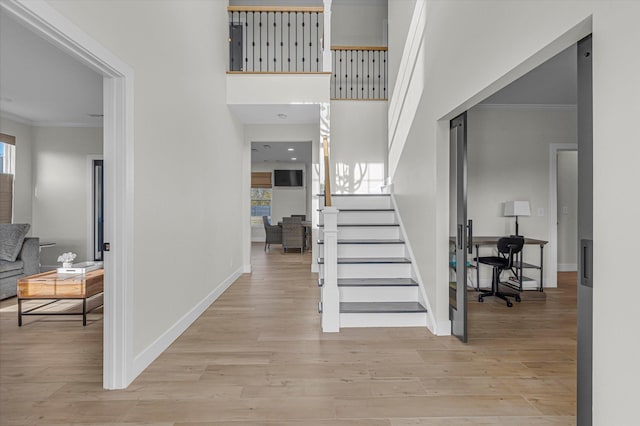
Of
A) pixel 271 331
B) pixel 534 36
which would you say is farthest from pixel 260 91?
pixel 534 36

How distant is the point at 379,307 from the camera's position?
12.5ft

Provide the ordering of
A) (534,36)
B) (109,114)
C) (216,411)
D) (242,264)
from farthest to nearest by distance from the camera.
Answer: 1. (242,264)
2. (109,114)
3. (216,411)
4. (534,36)

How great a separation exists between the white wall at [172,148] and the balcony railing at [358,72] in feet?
8.57

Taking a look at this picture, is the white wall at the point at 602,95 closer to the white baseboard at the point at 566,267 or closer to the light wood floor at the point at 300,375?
the light wood floor at the point at 300,375

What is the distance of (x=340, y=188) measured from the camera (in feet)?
21.6

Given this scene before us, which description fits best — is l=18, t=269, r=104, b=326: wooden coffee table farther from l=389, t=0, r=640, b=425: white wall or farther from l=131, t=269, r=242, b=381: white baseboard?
l=389, t=0, r=640, b=425: white wall

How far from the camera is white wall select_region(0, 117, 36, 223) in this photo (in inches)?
247

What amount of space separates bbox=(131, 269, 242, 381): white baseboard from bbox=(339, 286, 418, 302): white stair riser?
1.56 meters

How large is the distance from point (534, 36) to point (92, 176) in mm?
7247

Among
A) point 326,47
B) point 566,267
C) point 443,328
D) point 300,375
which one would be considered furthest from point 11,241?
point 566,267

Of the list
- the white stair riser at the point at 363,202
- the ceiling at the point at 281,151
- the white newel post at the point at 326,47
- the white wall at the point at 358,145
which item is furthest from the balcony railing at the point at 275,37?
the white stair riser at the point at 363,202

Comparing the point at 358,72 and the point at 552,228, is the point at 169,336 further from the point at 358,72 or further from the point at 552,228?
the point at 358,72

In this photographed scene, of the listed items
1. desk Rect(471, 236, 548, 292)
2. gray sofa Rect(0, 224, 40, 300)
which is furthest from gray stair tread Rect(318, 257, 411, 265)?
gray sofa Rect(0, 224, 40, 300)

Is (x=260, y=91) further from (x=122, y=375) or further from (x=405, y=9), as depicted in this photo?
(x=122, y=375)
